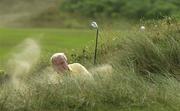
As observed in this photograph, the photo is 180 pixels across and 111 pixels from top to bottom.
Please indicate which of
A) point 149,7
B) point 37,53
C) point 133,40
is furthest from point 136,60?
point 149,7

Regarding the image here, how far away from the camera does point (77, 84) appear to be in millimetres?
7809

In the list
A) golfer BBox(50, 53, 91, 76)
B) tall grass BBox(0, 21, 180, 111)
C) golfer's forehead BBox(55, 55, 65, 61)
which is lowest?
tall grass BBox(0, 21, 180, 111)

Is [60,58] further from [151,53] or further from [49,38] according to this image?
[49,38]

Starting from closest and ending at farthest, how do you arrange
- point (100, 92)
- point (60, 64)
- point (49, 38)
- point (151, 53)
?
1. point (100, 92)
2. point (60, 64)
3. point (151, 53)
4. point (49, 38)

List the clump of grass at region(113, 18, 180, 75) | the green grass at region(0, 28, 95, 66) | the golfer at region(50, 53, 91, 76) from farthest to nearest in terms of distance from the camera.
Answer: the green grass at region(0, 28, 95, 66)
the clump of grass at region(113, 18, 180, 75)
the golfer at region(50, 53, 91, 76)

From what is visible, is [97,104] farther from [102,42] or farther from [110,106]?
[102,42]

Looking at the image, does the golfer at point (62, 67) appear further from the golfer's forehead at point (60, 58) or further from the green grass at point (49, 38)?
the green grass at point (49, 38)

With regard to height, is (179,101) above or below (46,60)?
below

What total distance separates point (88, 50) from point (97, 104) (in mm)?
3324

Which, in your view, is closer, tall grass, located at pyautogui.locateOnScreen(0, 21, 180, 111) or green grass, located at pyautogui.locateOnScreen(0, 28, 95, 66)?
tall grass, located at pyautogui.locateOnScreen(0, 21, 180, 111)

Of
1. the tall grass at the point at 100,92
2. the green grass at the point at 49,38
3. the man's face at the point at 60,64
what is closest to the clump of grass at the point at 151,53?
the tall grass at the point at 100,92

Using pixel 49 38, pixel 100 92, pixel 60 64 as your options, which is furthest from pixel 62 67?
pixel 49 38

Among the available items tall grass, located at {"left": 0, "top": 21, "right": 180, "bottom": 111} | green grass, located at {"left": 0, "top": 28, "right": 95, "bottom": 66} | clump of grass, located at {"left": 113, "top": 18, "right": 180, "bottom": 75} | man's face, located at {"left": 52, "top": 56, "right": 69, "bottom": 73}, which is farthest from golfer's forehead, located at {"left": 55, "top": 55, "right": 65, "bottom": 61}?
green grass, located at {"left": 0, "top": 28, "right": 95, "bottom": 66}

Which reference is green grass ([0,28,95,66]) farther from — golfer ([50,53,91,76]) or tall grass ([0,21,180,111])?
tall grass ([0,21,180,111])
